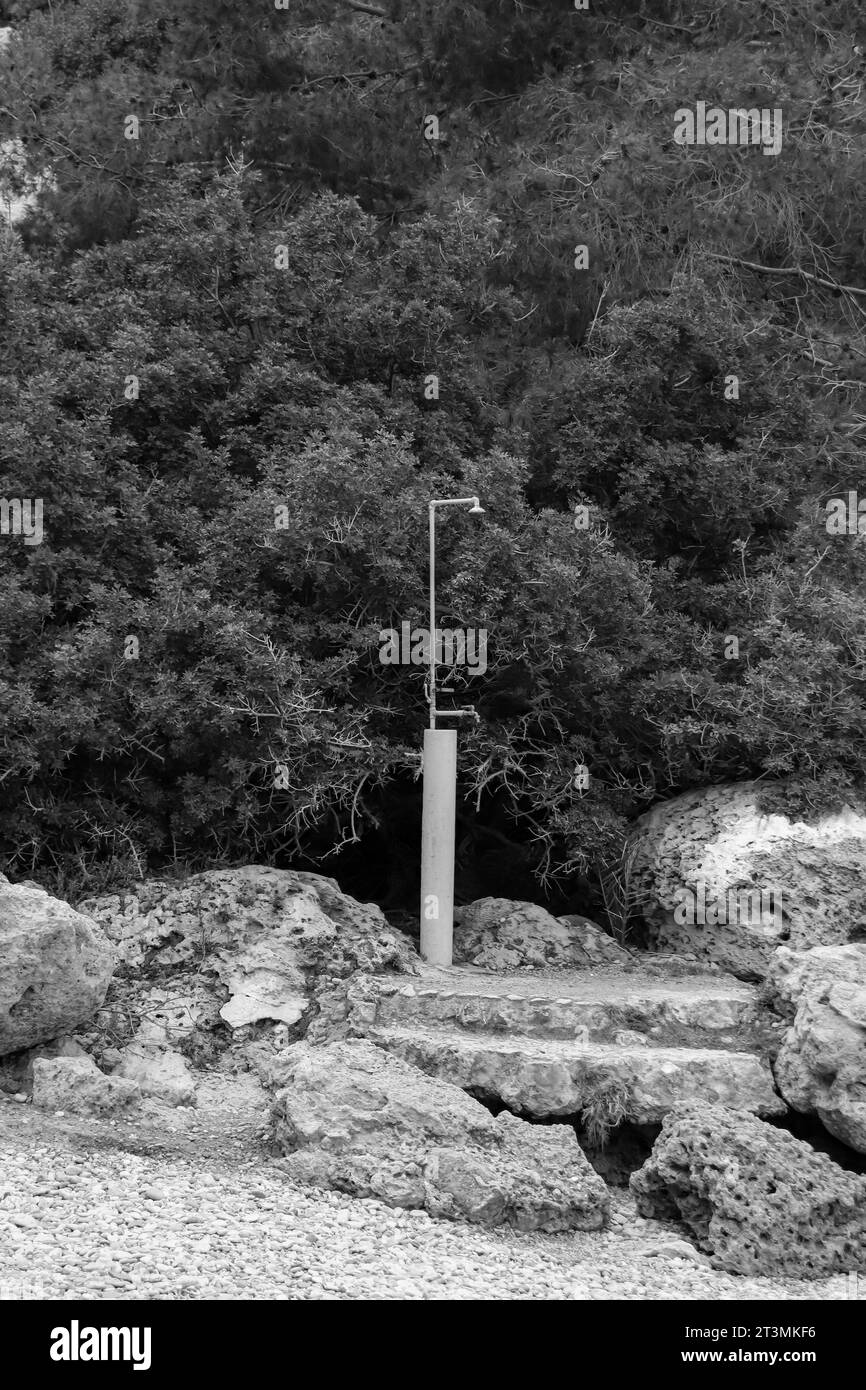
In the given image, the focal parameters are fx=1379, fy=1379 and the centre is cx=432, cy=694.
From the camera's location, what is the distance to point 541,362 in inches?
504

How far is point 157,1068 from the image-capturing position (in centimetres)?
752

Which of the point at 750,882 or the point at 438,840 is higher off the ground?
the point at 438,840

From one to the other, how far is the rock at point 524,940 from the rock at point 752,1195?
3.22 meters

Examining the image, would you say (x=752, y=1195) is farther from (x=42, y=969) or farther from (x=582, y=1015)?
(x=42, y=969)

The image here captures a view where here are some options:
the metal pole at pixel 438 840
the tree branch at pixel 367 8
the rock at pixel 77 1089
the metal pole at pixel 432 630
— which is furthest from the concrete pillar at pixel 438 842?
the tree branch at pixel 367 8

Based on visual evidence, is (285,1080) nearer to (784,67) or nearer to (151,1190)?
(151,1190)

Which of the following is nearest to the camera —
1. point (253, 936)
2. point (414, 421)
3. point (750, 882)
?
point (253, 936)

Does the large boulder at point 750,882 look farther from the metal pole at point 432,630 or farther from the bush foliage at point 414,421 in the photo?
the metal pole at point 432,630

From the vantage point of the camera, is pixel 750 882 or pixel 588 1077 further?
pixel 750 882

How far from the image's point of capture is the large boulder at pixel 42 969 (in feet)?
22.4

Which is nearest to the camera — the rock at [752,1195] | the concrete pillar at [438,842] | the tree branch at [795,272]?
the rock at [752,1195]

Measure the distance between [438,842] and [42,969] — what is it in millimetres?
2980

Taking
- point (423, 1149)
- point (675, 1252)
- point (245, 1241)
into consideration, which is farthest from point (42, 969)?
point (675, 1252)

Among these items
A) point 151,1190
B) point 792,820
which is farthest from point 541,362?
point 151,1190
